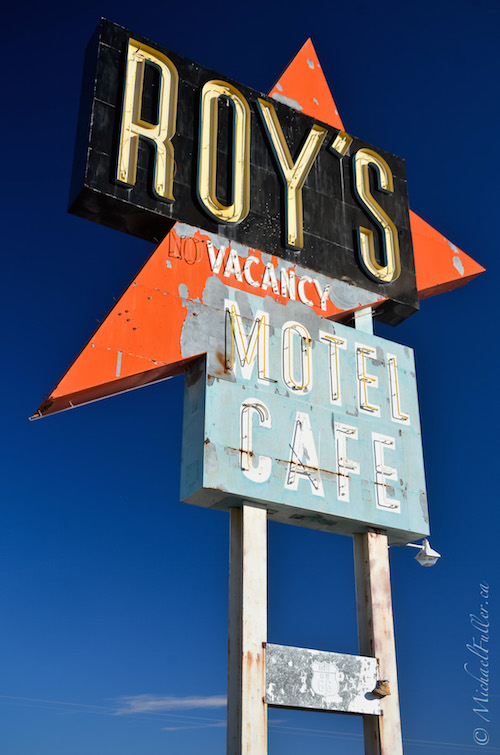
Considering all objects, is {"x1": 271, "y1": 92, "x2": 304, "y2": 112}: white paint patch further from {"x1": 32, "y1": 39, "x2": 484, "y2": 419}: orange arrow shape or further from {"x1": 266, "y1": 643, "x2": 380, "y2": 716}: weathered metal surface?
{"x1": 266, "y1": 643, "x2": 380, "y2": 716}: weathered metal surface

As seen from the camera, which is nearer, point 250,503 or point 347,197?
point 250,503

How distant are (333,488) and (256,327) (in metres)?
2.78

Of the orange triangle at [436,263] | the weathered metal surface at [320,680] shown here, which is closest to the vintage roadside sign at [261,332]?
the weathered metal surface at [320,680]

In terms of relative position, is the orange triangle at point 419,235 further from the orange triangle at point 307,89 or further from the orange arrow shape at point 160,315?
the orange arrow shape at point 160,315

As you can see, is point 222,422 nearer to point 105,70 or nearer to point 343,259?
point 343,259

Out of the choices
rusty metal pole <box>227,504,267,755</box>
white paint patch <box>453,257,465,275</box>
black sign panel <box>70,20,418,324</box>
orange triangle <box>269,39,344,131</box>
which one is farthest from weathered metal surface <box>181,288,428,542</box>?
orange triangle <box>269,39,344,131</box>

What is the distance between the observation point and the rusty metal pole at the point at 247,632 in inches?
404

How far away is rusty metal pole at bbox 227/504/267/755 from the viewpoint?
10.3 m

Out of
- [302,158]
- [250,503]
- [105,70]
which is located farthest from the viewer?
[302,158]

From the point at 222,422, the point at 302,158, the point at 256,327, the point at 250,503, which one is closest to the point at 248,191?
the point at 302,158

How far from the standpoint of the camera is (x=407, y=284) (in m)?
15.7

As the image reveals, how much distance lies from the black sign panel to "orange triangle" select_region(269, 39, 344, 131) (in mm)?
687

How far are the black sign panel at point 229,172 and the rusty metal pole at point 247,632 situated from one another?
197 inches

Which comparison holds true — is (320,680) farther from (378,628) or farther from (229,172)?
(229,172)
